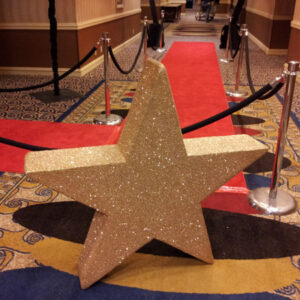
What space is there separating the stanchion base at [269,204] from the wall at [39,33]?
4.84 metres

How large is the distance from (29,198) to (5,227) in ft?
1.14

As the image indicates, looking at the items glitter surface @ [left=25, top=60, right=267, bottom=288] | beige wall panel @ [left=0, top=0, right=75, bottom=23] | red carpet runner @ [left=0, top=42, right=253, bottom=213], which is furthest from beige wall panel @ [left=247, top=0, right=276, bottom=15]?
glitter surface @ [left=25, top=60, right=267, bottom=288]

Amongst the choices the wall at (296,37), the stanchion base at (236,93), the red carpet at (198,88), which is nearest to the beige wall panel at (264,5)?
the red carpet at (198,88)

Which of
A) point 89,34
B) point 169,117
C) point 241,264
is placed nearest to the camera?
point 169,117

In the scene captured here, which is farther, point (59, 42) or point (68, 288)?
point (59, 42)

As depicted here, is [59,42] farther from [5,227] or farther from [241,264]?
[241,264]

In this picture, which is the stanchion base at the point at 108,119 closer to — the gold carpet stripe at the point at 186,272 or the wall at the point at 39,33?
the gold carpet stripe at the point at 186,272

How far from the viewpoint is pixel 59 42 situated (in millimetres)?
6359

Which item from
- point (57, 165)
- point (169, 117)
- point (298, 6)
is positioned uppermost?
point (298, 6)

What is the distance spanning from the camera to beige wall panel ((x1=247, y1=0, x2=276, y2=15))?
915cm

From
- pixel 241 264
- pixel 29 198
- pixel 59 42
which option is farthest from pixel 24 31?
pixel 241 264

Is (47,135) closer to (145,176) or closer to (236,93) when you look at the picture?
(145,176)

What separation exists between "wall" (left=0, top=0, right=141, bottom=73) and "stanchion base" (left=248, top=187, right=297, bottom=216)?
15.9ft

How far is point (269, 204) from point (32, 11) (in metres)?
5.56
